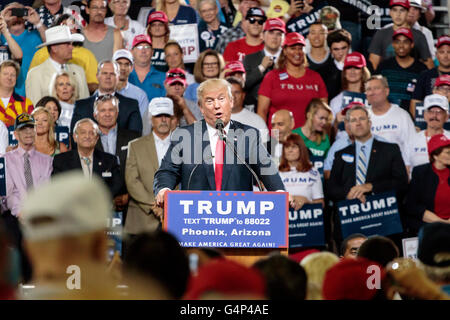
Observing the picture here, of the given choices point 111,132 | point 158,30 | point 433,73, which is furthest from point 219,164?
point 433,73

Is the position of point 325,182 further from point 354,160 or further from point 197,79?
→ point 197,79

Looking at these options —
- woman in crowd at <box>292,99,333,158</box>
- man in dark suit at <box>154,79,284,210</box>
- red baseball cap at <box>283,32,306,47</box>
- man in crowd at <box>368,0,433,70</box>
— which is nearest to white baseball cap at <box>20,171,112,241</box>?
man in dark suit at <box>154,79,284,210</box>

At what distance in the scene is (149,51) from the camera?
9.69 metres

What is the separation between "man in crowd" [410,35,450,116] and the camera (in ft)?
32.5

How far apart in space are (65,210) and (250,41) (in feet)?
26.7

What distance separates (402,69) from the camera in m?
10.2

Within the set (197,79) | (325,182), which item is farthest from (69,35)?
(325,182)

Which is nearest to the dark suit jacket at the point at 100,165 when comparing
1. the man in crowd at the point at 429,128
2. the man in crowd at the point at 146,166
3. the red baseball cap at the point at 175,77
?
the man in crowd at the point at 146,166

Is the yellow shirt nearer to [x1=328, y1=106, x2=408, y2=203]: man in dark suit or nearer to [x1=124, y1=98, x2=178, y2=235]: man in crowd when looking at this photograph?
[x1=124, y1=98, x2=178, y2=235]: man in crowd

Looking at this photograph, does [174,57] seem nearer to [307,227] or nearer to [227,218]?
[307,227]

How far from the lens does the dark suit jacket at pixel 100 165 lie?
791 centimetres

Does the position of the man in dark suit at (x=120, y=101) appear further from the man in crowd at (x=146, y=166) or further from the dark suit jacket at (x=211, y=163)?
the dark suit jacket at (x=211, y=163)

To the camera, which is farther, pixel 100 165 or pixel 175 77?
pixel 175 77

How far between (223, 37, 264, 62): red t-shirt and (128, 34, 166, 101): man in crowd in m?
0.84
